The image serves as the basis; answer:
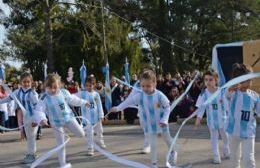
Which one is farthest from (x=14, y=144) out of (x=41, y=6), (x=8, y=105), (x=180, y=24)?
(x=180, y=24)

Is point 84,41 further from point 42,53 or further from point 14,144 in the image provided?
point 14,144

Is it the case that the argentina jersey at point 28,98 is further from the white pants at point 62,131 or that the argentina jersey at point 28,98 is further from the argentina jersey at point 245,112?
the argentina jersey at point 245,112

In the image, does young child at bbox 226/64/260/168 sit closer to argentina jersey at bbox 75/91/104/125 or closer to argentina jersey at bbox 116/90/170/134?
argentina jersey at bbox 116/90/170/134

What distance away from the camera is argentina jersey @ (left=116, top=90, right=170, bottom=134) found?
8633 millimetres

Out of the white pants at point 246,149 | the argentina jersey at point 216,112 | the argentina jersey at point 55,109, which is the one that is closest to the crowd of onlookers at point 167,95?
the argentina jersey at point 216,112

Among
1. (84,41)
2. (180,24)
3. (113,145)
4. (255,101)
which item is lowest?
(113,145)

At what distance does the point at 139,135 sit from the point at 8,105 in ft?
17.5

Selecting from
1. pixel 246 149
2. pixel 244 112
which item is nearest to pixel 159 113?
pixel 244 112

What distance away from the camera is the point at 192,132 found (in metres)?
14.2

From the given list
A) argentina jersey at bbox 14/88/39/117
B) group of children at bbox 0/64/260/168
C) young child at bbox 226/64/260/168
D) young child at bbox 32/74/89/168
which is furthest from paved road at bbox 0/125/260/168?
young child at bbox 226/64/260/168

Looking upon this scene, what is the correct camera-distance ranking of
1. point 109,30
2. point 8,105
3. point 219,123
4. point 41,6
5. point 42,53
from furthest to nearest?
1. point 42,53
2. point 109,30
3. point 41,6
4. point 8,105
5. point 219,123

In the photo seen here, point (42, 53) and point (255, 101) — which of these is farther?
point (42, 53)

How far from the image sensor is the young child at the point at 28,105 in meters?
10.4

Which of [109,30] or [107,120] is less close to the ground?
[109,30]
